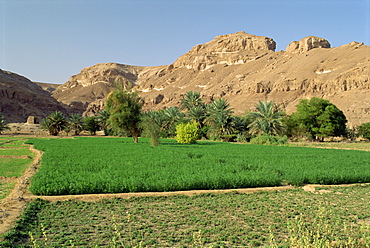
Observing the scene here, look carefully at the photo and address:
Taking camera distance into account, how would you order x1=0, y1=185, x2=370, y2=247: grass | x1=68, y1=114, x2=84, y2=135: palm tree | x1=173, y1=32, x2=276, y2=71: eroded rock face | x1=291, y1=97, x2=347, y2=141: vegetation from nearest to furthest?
x1=0, y1=185, x2=370, y2=247: grass, x1=291, y1=97, x2=347, y2=141: vegetation, x1=68, y1=114, x2=84, y2=135: palm tree, x1=173, y1=32, x2=276, y2=71: eroded rock face

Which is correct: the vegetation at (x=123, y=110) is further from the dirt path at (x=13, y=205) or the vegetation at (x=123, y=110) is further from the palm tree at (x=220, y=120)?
the dirt path at (x=13, y=205)

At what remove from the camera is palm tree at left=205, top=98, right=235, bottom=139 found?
46041 millimetres

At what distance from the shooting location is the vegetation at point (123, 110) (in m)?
35.4

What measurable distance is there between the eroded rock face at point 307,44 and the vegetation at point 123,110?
112 m

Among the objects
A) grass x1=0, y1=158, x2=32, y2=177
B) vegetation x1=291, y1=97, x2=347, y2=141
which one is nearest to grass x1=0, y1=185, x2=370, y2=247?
grass x1=0, y1=158, x2=32, y2=177

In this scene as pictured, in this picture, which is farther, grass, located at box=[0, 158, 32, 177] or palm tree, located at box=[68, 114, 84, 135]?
palm tree, located at box=[68, 114, 84, 135]

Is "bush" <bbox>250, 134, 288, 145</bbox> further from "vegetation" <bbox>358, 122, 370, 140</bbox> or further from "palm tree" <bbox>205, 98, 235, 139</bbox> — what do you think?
"vegetation" <bbox>358, 122, 370, 140</bbox>

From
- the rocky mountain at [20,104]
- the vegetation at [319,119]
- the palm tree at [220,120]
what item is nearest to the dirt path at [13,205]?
the palm tree at [220,120]

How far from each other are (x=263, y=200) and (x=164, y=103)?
127164mm

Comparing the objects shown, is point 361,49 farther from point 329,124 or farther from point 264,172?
point 264,172

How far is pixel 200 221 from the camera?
779cm

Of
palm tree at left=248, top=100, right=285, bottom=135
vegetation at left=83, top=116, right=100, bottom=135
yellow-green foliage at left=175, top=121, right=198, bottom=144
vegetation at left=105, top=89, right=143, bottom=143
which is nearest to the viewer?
vegetation at left=105, top=89, right=143, bottom=143

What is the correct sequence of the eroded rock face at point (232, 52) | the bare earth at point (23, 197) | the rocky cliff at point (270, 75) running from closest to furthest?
the bare earth at point (23, 197) < the rocky cliff at point (270, 75) < the eroded rock face at point (232, 52)

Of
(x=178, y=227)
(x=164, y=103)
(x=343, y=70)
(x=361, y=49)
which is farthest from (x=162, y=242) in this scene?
(x=164, y=103)
